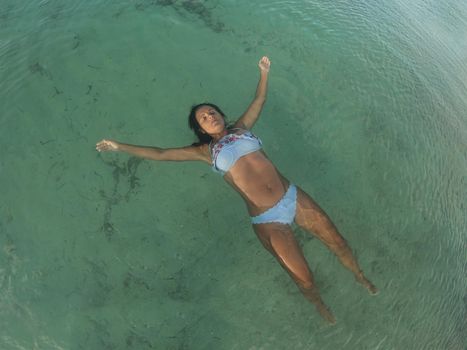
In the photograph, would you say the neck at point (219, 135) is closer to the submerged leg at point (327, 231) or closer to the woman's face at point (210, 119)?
the woman's face at point (210, 119)

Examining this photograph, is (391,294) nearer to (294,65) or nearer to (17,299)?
(294,65)

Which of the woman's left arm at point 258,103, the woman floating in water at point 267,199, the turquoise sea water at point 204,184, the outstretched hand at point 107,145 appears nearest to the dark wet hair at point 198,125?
the woman floating in water at point 267,199

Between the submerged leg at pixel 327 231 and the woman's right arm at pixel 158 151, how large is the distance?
4.12ft

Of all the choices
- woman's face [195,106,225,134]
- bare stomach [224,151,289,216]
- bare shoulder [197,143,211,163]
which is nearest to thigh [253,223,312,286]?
bare stomach [224,151,289,216]

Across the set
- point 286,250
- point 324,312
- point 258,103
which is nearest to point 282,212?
point 286,250

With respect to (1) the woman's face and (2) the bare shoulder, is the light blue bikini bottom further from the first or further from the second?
(1) the woman's face

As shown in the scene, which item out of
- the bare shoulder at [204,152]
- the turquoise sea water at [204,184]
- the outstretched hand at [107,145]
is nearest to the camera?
the outstretched hand at [107,145]

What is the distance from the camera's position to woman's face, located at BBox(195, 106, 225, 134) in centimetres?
425

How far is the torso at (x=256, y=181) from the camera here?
4102mm

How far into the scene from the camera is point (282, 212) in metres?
4.07

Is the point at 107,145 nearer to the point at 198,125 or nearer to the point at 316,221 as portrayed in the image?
the point at 198,125

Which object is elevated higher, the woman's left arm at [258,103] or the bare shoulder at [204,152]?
the woman's left arm at [258,103]

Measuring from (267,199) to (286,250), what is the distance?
1.91ft

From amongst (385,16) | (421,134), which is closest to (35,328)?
(421,134)
